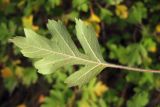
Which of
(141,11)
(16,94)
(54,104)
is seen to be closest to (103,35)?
(141,11)

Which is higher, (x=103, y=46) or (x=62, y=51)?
(x=62, y=51)

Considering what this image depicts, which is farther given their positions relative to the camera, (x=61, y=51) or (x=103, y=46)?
(x=103, y=46)

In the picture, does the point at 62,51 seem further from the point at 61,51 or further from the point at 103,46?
the point at 103,46

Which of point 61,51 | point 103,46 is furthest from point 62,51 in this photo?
point 103,46

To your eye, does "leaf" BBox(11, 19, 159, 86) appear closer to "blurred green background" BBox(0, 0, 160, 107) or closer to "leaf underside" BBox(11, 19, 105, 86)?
"leaf underside" BBox(11, 19, 105, 86)

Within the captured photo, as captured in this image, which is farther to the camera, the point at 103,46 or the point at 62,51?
the point at 103,46

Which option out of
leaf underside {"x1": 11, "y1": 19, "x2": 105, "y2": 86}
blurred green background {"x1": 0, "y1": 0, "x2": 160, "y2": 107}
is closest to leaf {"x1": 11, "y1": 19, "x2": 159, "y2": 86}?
leaf underside {"x1": 11, "y1": 19, "x2": 105, "y2": 86}
